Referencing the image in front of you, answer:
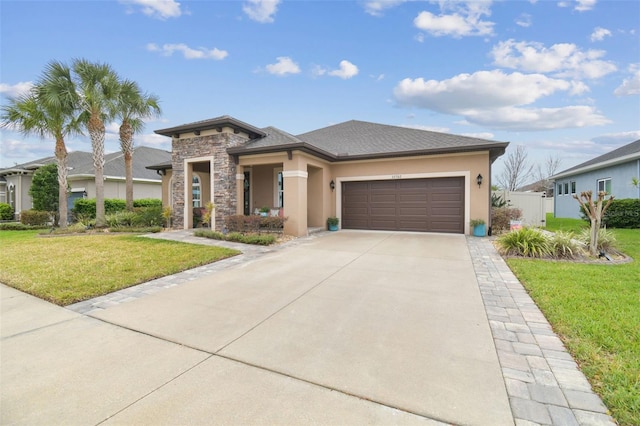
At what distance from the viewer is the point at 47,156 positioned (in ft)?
83.5

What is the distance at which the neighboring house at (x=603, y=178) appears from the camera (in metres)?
15.2

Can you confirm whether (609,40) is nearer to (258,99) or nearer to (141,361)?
(258,99)

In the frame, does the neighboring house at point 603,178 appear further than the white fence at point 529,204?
Yes

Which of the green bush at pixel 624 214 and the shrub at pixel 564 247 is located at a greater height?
the green bush at pixel 624 214

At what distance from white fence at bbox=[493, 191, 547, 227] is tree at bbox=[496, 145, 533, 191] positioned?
20148 mm

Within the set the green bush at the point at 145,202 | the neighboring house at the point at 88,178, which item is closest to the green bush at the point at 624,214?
the green bush at the point at 145,202

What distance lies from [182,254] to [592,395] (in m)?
7.88

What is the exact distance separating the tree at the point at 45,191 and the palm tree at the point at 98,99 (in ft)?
21.0

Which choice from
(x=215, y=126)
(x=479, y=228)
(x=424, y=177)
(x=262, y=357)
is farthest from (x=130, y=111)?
(x=479, y=228)

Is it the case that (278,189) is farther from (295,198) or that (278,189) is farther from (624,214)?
(624,214)

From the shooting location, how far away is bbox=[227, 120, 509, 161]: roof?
11148 millimetres

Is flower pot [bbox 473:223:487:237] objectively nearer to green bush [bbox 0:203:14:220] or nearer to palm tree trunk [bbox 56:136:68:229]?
palm tree trunk [bbox 56:136:68:229]

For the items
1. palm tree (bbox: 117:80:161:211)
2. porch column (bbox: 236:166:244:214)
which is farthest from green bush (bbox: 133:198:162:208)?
porch column (bbox: 236:166:244:214)

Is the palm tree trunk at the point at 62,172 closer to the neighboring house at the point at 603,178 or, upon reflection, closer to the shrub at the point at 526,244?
the shrub at the point at 526,244
